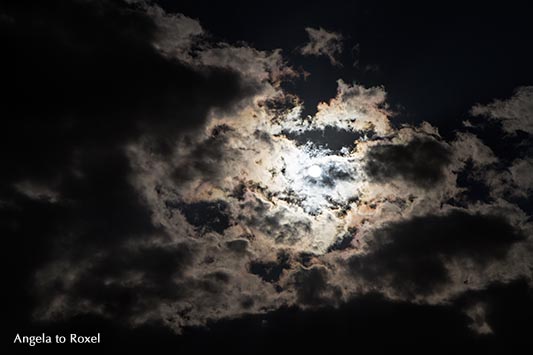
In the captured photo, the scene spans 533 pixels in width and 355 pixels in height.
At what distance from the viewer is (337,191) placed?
14.6 meters

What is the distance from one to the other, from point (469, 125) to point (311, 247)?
10433 millimetres

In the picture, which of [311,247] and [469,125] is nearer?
[469,125]

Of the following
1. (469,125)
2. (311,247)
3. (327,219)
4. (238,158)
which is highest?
(238,158)

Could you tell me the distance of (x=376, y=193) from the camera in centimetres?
1562

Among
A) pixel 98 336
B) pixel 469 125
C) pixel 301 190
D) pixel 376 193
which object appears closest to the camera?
pixel 469 125

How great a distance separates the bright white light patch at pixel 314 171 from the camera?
1412 centimetres

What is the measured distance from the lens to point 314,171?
559 inches

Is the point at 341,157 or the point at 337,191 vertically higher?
the point at 341,157

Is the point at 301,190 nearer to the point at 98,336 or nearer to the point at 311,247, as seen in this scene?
the point at 311,247

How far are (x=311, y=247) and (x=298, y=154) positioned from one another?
219 inches

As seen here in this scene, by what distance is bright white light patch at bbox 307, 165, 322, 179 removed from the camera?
14117 mm

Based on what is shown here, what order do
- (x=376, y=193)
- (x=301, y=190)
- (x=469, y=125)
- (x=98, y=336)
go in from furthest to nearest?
(x=98, y=336) → (x=376, y=193) → (x=301, y=190) → (x=469, y=125)

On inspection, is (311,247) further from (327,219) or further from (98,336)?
(98,336)

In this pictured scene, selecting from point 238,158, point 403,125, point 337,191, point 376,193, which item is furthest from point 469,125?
point 238,158
